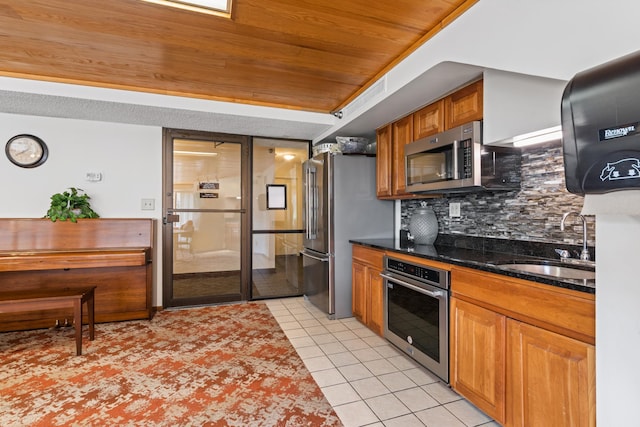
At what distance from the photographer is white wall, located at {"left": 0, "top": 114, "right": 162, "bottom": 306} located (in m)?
3.38

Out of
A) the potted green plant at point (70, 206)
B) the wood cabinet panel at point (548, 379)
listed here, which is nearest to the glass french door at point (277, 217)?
the potted green plant at point (70, 206)

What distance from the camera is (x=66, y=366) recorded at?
2441mm

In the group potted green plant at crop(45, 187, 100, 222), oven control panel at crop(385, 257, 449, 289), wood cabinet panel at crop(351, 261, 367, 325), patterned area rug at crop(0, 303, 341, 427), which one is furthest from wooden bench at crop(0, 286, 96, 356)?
oven control panel at crop(385, 257, 449, 289)

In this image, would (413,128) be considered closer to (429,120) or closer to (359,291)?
(429,120)

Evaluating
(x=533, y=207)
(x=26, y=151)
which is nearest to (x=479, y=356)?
(x=533, y=207)

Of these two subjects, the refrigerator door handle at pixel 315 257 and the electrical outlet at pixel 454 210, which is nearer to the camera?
the electrical outlet at pixel 454 210

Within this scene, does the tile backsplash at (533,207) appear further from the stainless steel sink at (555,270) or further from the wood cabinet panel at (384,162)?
the wood cabinet panel at (384,162)

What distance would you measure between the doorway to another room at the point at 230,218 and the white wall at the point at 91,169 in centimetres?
19

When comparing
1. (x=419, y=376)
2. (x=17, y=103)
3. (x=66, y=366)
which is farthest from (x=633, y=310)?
(x=17, y=103)

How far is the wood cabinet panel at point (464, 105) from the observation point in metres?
2.12

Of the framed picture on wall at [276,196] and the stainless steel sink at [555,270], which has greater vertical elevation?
the framed picture on wall at [276,196]

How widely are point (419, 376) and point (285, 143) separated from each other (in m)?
3.23

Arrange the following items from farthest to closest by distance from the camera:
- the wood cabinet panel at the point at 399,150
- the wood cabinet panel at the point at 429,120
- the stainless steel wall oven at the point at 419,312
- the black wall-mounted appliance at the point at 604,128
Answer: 1. the wood cabinet panel at the point at 399,150
2. the wood cabinet panel at the point at 429,120
3. the stainless steel wall oven at the point at 419,312
4. the black wall-mounted appliance at the point at 604,128

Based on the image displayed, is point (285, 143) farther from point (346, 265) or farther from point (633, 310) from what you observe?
point (633, 310)
